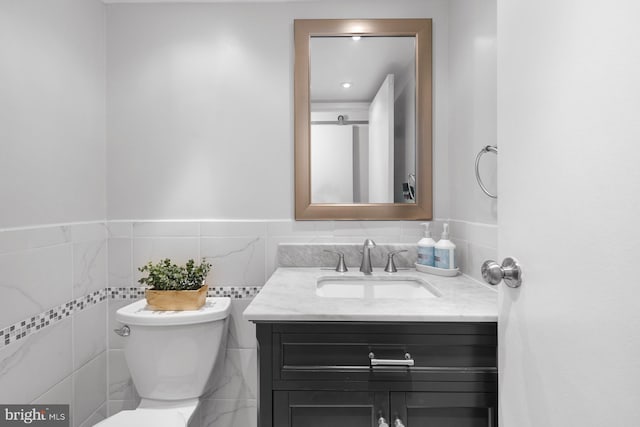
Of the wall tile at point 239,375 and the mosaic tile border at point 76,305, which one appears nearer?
the mosaic tile border at point 76,305

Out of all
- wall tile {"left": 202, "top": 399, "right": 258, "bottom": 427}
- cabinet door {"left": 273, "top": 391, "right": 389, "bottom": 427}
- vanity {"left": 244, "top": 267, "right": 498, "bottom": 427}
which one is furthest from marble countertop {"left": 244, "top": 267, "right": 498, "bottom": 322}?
wall tile {"left": 202, "top": 399, "right": 258, "bottom": 427}

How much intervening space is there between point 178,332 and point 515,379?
1.24m

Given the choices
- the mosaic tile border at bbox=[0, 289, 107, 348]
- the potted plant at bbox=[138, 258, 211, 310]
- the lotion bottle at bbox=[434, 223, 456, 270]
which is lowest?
the mosaic tile border at bbox=[0, 289, 107, 348]

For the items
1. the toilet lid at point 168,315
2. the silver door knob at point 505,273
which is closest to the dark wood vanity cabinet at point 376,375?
the silver door knob at point 505,273

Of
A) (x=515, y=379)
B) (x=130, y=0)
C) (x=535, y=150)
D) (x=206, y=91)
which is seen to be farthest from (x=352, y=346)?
(x=130, y=0)

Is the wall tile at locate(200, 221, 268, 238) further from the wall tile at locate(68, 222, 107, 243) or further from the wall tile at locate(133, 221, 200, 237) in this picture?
the wall tile at locate(68, 222, 107, 243)

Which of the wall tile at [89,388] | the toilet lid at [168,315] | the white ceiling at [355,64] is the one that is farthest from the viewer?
the white ceiling at [355,64]

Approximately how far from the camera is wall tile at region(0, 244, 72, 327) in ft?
4.16

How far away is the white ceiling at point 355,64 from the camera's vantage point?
177 cm

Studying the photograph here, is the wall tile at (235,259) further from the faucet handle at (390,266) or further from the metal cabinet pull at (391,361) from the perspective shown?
the metal cabinet pull at (391,361)

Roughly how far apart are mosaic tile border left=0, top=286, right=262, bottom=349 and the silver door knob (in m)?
1.22

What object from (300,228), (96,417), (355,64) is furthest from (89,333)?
(355,64)

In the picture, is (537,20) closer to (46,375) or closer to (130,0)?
(130,0)

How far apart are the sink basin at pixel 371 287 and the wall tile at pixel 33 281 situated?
1.04 meters
